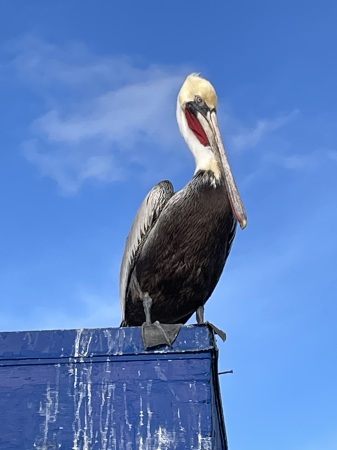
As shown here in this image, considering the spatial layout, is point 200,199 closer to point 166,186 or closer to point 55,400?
point 166,186

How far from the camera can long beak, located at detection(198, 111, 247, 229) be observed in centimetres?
650

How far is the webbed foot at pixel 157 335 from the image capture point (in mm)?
5633

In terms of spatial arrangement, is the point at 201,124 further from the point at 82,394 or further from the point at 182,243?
the point at 82,394

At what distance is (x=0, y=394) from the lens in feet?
18.2

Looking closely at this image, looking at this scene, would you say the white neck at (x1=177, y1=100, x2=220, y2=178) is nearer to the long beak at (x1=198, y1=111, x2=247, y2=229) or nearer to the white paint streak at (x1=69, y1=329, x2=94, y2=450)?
the long beak at (x1=198, y1=111, x2=247, y2=229)

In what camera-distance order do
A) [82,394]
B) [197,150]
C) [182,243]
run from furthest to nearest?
[197,150], [182,243], [82,394]

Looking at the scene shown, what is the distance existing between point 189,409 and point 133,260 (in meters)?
1.92

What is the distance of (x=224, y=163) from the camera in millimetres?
6965

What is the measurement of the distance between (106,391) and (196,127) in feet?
9.54

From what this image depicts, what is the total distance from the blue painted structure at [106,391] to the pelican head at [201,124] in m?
1.91

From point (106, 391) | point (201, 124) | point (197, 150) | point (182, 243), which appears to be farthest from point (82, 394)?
point (201, 124)

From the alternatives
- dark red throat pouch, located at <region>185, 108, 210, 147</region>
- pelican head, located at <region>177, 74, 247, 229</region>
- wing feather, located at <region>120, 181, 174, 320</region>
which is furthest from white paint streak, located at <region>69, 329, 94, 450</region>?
dark red throat pouch, located at <region>185, 108, 210, 147</region>

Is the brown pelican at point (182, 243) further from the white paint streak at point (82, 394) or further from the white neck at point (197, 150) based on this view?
the white paint streak at point (82, 394)

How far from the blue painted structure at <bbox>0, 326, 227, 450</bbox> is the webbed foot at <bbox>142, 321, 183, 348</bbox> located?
0.16 feet
